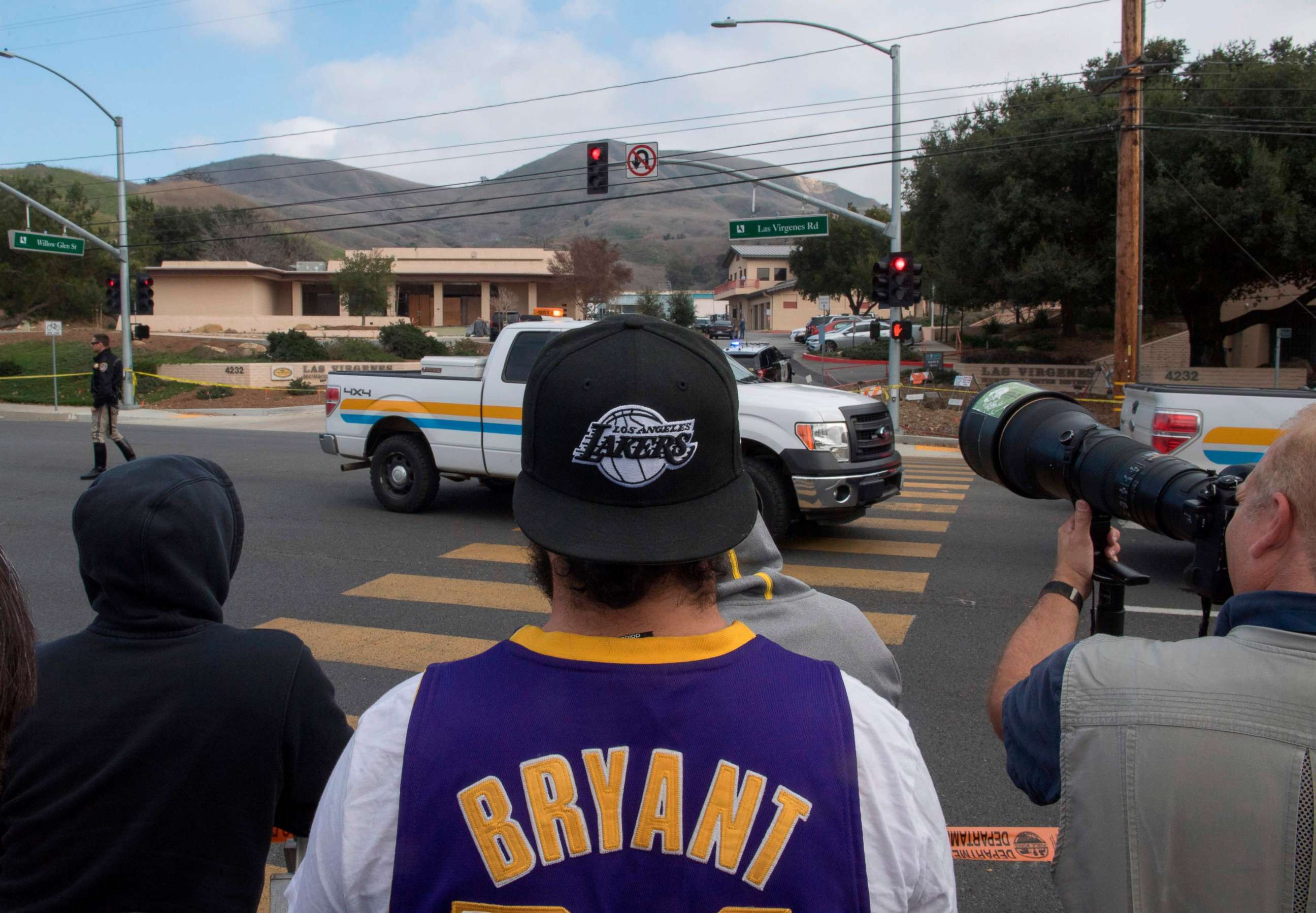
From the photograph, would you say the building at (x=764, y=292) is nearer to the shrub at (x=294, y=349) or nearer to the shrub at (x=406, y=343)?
the shrub at (x=406, y=343)

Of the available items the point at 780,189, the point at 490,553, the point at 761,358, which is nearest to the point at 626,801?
the point at 490,553

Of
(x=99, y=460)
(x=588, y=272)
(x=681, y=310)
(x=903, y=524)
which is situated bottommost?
(x=903, y=524)

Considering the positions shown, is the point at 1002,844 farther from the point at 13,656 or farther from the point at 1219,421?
the point at 1219,421

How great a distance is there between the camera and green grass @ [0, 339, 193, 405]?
91.4ft

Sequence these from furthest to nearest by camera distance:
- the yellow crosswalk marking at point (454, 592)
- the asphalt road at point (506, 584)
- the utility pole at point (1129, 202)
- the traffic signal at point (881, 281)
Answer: the traffic signal at point (881, 281)
the utility pole at point (1129, 202)
the yellow crosswalk marking at point (454, 592)
the asphalt road at point (506, 584)

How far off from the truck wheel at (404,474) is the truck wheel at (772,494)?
12.0 feet

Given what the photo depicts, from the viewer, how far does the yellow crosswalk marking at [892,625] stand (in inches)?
255

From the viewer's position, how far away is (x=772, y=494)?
8727 mm

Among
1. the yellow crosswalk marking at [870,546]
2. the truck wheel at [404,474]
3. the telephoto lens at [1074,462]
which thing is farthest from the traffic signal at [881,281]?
the telephoto lens at [1074,462]

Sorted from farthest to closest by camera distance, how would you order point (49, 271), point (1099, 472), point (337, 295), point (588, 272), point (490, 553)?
point (337, 295) < point (588, 272) < point (49, 271) < point (490, 553) < point (1099, 472)

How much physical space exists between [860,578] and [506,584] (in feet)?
9.36

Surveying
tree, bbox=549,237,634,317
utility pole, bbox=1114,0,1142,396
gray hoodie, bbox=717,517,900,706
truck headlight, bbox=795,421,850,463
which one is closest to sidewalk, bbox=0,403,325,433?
truck headlight, bbox=795,421,850,463

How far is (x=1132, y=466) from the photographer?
2.30 m

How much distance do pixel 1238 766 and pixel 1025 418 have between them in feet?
4.17
